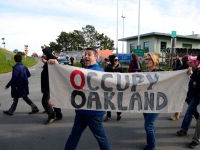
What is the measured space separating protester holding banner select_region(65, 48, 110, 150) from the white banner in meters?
0.11

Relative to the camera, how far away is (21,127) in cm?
459

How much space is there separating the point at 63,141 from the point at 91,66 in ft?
5.93

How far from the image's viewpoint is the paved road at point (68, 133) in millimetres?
3656

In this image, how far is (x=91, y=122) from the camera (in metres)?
2.74

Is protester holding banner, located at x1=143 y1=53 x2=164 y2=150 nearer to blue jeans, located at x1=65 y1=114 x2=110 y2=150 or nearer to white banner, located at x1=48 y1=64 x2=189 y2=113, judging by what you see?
white banner, located at x1=48 y1=64 x2=189 y2=113

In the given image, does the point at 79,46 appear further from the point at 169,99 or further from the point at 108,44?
the point at 169,99

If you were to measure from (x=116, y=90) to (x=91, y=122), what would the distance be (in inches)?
28.0

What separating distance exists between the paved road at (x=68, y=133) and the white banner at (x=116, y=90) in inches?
35.3

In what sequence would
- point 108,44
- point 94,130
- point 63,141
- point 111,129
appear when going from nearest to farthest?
point 94,130, point 63,141, point 111,129, point 108,44

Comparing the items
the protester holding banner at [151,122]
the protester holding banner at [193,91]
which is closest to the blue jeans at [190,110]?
the protester holding banner at [193,91]

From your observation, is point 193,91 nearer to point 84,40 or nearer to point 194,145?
point 194,145

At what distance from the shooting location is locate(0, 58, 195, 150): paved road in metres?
3.66

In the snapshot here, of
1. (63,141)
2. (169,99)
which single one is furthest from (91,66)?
(63,141)

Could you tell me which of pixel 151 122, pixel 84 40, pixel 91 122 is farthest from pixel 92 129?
pixel 84 40
